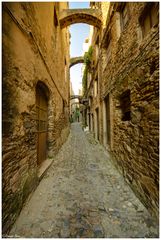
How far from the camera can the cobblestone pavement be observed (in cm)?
199

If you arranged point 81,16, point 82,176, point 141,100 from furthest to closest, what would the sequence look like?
point 81,16, point 82,176, point 141,100

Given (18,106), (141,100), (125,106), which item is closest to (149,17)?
(141,100)

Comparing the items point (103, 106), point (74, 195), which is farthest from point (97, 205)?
point (103, 106)

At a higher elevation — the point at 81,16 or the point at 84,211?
the point at 81,16

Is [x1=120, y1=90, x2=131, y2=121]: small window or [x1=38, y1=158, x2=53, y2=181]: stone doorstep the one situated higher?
[x1=120, y1=90, x2=131, y2=121]: small window

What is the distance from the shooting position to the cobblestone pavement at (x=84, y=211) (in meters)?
1.99

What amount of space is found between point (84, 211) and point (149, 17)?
12.6ft

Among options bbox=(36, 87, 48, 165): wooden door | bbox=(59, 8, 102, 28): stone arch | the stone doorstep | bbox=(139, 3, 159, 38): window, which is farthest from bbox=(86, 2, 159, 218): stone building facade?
bbox=(59, 8, 102, 28): stone arch

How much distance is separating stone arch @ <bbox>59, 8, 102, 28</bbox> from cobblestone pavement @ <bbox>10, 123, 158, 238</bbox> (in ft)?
26.3

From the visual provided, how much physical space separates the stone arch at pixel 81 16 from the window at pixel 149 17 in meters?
5.61

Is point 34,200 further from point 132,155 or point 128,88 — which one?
point 128,88

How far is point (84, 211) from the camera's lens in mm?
2432

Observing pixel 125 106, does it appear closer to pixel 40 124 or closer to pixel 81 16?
pixel 40 124

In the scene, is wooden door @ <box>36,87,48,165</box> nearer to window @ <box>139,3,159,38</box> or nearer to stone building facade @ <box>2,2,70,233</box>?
stone building facade @ <box>2,2,70,233</box>
